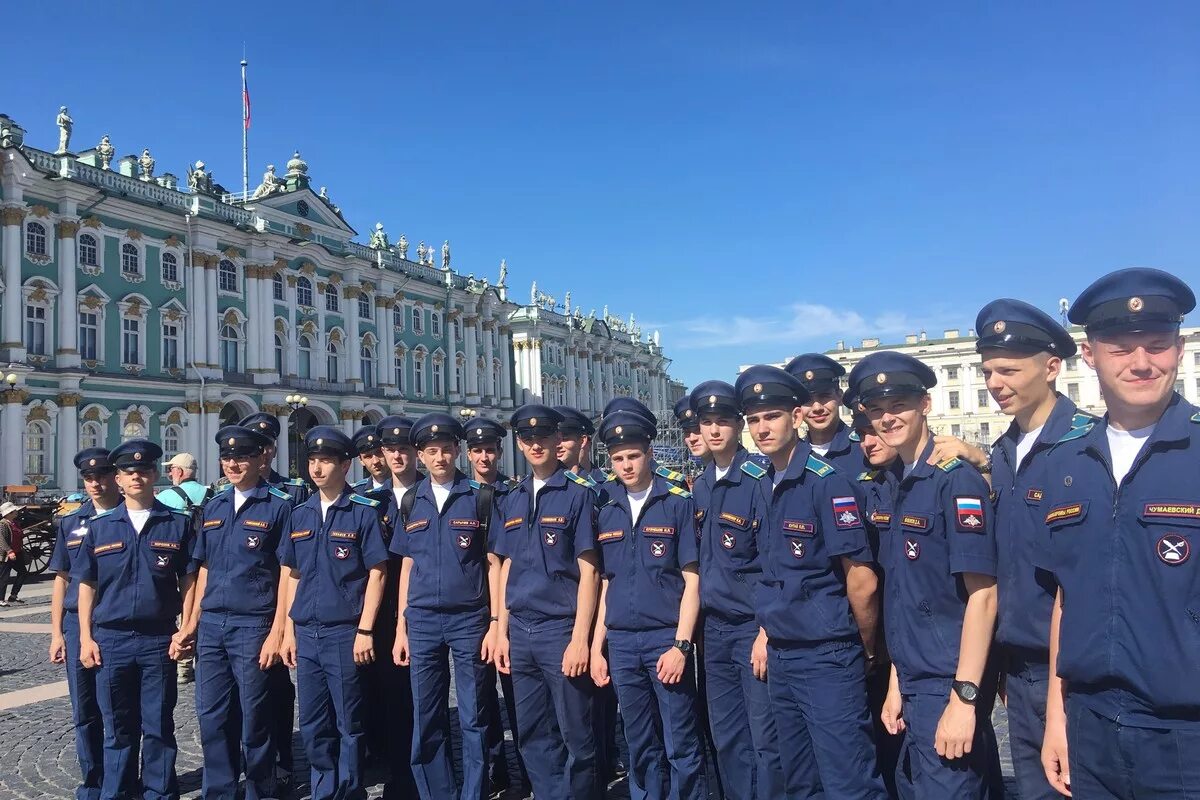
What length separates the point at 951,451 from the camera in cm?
380

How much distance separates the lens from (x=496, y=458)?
599 cm

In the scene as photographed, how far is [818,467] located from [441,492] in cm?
255

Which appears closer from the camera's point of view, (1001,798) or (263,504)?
(1001,798)

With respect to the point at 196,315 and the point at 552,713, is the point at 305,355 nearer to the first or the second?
the point at 196,315

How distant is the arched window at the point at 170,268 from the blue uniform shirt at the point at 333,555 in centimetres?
2993

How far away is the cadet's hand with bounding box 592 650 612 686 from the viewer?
4.88 metres

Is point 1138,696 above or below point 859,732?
above

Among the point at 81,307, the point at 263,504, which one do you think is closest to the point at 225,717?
the point at 263,504

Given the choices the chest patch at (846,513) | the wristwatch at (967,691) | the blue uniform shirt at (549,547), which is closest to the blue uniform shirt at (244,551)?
the blue uniform shirt at (549,547)

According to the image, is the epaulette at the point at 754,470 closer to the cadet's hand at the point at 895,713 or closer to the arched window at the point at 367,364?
the cadet's hand at the point at 895,713

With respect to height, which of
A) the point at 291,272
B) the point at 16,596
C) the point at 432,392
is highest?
the point at 291,272

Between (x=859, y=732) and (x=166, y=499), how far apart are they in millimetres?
5892

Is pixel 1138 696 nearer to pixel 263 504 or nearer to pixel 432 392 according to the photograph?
pixel 263 504

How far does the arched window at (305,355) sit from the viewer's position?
123ft
